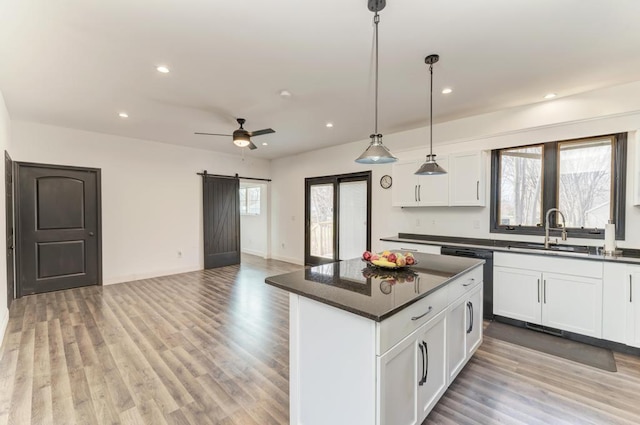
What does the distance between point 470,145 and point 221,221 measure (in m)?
5.21

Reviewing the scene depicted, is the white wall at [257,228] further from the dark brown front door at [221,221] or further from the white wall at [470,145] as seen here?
the white wall at [470,145]

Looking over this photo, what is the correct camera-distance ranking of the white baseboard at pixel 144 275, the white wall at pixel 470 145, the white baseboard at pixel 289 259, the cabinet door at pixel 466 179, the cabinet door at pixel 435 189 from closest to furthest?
the white wall at pixel 470 145
the cabinet door at pixel 466 179
the cabinet door at pixel 435 189
the white baseboard at pixel 144 275
the white baseboard at pixel 289 259

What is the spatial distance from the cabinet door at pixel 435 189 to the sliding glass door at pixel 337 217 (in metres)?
1.24

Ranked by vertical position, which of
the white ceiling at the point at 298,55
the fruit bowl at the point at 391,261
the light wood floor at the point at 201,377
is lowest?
the light wood floor at the point at 201,377

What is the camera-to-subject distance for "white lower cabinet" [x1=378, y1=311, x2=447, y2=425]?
142 centimetres

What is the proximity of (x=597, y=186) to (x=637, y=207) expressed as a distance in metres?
0.41

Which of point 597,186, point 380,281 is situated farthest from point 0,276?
point 597,186

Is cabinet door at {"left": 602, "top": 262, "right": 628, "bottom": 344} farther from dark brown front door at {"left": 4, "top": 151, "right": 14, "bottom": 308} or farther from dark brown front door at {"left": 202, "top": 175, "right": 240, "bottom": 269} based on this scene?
dark brown front door at {"left": 4, "top": 151, "right": 14, "bottom": 308}

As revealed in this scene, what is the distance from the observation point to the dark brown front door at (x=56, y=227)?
4.45 meters

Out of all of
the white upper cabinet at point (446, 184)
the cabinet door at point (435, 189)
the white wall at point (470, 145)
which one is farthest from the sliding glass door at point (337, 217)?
the cabinet door at point (435, 189)

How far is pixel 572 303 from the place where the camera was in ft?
9.77

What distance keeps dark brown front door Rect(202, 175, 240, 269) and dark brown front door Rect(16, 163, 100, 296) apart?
76.1 inches

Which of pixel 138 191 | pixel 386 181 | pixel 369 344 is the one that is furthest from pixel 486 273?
pixel 138 191

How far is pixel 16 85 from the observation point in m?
3.14
